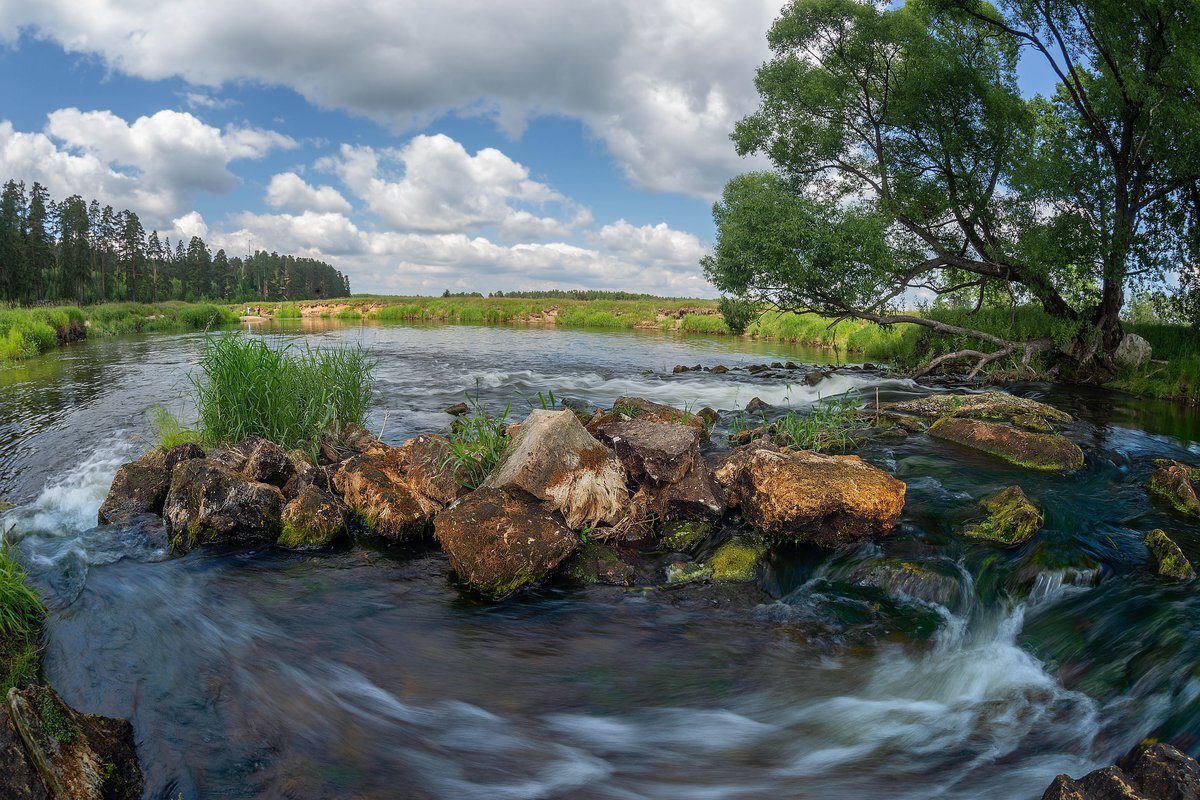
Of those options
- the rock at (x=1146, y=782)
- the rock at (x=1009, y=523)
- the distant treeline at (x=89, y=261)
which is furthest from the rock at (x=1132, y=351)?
the distant treeline at (x=89, y=261)

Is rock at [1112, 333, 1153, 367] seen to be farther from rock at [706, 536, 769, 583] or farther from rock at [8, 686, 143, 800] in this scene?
rock at [8, 686, 143, 800]

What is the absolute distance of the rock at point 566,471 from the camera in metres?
6.79

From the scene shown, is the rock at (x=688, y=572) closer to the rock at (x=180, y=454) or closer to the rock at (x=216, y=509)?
the rock at (x=216, y=509)

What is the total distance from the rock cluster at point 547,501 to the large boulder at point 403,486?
0.02 meters

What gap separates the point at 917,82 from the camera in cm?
2064

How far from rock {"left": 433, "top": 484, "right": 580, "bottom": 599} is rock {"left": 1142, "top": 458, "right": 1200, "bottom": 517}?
7.58m

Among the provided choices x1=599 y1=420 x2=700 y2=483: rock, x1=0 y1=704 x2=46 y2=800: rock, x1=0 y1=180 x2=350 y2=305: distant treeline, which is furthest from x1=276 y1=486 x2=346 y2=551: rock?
x1=0 y1=180 x2=350 y2=305: distant treeline

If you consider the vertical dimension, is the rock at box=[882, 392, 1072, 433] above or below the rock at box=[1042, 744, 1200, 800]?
above

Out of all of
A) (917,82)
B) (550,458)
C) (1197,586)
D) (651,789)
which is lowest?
(651,789)

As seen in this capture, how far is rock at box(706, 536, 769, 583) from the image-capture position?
6.46 m

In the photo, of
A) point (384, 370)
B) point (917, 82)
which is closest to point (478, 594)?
point (384, 370)

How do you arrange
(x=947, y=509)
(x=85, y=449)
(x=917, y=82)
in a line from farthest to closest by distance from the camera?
1. (x=917, y=82)
2. (x=85, y=449)
3. (x=947, y=509)

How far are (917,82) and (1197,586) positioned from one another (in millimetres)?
19949

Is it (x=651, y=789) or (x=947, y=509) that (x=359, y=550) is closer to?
(x=651, y=789)
